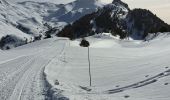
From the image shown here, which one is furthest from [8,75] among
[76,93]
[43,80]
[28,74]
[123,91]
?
[123,91]

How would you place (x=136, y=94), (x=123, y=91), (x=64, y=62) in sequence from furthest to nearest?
(x=64, y=62) → (x=123, y=91) → (x=136, y=94)

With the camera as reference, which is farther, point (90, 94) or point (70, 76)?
point (70, 76)

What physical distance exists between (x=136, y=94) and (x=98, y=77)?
10.4 m

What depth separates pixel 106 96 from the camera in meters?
21.4

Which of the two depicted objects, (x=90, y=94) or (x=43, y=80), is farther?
(x=43, y=80)

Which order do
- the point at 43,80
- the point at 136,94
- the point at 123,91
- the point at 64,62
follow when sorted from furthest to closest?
the point at 64,62 < the point at 43,80 < the point at 123,91 < the point at 136,94

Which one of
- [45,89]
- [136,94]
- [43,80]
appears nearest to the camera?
[136,94]

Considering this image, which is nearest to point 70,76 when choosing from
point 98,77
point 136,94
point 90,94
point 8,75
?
point 98,77

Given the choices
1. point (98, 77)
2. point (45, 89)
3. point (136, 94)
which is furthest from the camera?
point (98, 77)

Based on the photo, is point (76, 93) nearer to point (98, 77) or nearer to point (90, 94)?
point (90, 94)

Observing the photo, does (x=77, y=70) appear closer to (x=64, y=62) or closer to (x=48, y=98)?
(x=64, y=62)

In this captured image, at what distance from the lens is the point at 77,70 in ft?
123

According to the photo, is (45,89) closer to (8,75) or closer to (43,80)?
(43,80)

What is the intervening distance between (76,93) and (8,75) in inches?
422
